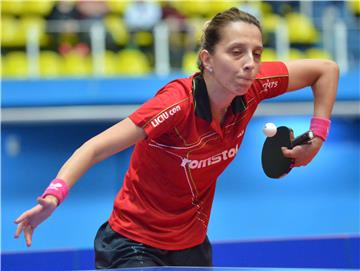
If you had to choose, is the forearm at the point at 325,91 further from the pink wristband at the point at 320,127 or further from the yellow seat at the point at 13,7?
the yellow seat at the point at 13,7

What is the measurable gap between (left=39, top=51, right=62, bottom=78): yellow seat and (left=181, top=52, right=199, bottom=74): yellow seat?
124 centimetres

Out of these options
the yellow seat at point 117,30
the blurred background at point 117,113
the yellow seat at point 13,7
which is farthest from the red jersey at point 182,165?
the yellow seat at point 13,7

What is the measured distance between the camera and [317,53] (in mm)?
7891

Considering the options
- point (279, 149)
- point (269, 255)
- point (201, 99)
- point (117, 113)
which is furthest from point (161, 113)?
point (117, 113)

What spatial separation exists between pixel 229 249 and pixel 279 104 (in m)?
2.80

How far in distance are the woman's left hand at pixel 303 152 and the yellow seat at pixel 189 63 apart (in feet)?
14.5

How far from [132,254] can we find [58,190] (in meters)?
0.58

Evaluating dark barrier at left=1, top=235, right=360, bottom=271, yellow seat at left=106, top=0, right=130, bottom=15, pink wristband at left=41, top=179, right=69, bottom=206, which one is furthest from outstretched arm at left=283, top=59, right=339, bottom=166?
yellow seat at left=106, top=0, right=130, bottom=15

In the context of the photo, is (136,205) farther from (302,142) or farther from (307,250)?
(307,250)

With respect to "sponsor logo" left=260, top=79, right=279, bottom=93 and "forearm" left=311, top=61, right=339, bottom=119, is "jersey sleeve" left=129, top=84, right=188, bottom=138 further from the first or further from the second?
"forearm" left=311, top=61, right=339, bottom=119

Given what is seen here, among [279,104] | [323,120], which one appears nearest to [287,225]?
[279,104]

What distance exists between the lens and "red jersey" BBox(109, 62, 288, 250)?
2.49m

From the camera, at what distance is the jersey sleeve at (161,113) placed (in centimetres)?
234

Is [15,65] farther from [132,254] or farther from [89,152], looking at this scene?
[89,152]
